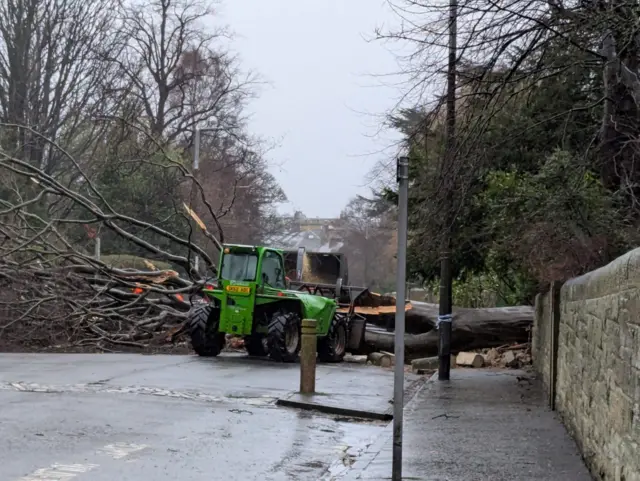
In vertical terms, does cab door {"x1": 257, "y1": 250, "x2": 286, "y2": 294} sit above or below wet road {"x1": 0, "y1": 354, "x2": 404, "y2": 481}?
above

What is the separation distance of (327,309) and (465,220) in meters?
4.63

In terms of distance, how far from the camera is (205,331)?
62.0ft

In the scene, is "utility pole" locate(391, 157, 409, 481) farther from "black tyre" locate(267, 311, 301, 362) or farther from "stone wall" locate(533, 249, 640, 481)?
"black tyre" locate(267, 311, 301, 362)

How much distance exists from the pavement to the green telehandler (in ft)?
17.9

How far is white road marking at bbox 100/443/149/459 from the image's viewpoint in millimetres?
8180

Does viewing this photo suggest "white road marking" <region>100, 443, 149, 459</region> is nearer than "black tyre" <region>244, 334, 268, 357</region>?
Yes

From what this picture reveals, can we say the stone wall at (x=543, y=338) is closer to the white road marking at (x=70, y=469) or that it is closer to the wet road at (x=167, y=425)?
the wet road at (x=167, y=425)

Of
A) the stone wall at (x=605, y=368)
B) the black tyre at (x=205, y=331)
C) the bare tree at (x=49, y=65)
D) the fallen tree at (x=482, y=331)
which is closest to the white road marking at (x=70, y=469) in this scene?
the stone wall at (x=605, y=368)

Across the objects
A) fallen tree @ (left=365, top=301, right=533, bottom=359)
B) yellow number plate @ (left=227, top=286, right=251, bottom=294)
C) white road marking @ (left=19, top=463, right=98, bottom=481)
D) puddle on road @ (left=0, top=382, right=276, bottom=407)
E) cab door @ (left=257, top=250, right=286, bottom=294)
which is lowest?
white road marking @ (left=19, top=463, right=98, bottom=481)

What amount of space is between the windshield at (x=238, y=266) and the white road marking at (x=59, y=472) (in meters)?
11.3

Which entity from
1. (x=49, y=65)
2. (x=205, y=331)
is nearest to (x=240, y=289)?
(x=205, y=331)

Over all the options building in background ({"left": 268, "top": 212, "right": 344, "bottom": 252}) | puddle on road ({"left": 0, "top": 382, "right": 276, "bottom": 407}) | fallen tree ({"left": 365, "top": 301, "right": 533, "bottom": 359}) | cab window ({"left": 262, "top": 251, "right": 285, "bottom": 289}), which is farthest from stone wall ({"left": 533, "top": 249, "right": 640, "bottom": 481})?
building in background ({"left": 268, "top": 212, "right": 344, "bottom": 252})

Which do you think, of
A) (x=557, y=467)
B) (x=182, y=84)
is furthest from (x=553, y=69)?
(x=182, y=84)

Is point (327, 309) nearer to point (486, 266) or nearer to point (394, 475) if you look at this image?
point (486, 266)
